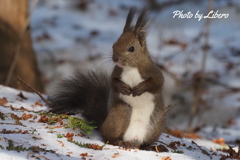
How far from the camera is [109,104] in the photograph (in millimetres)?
2938

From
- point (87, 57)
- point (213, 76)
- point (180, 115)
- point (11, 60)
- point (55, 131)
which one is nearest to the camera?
point (55, 131)

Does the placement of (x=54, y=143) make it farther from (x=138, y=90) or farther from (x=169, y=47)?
(x=169, y=47)

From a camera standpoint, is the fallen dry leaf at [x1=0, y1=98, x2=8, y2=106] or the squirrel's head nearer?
the squirrel's head

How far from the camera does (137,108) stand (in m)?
2.83

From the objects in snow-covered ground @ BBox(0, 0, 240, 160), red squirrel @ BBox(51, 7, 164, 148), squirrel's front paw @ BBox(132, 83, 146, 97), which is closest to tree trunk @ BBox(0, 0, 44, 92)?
snow-covered ground @ BBox(0, 0, 240, 160)

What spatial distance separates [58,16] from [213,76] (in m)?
3.91

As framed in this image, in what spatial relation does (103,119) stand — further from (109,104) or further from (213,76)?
(213,76)

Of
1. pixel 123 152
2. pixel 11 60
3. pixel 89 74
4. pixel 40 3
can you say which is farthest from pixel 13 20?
pixel 40 3

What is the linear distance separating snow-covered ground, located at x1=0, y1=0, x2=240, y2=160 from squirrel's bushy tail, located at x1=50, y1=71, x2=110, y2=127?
0.66 ft

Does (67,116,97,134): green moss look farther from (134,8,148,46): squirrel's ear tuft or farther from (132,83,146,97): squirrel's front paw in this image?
(134,8,148,46): squirrel's ear tuft

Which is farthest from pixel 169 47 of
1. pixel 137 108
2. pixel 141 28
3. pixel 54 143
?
pixel 54 143

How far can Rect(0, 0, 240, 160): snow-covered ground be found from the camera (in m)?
5.43

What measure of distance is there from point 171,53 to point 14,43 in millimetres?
3768

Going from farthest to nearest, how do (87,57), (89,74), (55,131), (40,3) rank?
1. (40,3)
2. (87,57)
3. (89,74)
4. (55,131)
